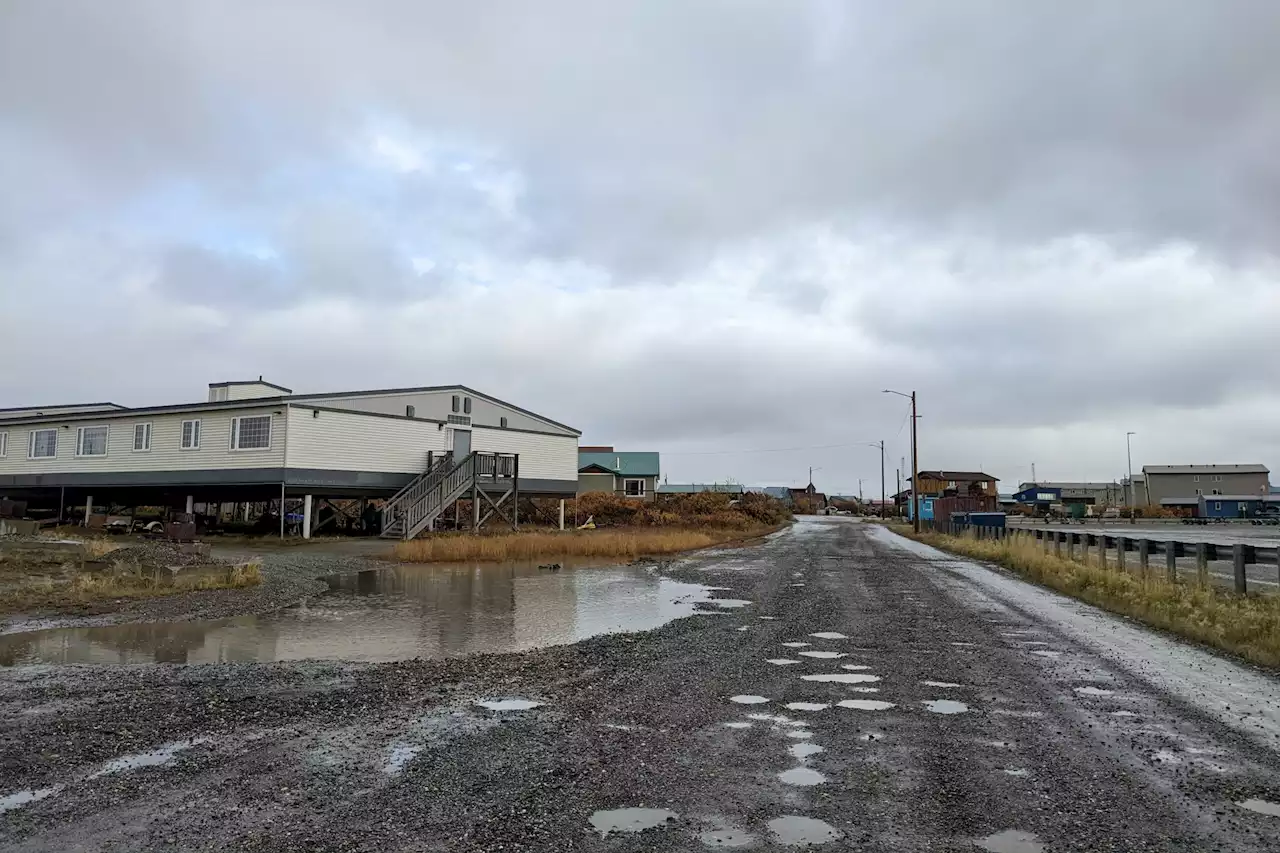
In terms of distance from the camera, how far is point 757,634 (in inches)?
421

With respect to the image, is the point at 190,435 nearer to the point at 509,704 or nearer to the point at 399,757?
the point at 509,704

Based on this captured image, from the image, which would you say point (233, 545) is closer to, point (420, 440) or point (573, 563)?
point (420, 440)

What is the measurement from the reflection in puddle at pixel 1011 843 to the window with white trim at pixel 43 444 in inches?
1687

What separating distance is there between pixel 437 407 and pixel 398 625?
1065 inches

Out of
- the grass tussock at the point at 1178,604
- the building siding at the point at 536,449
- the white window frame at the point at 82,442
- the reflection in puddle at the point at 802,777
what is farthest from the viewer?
the building siding at the point at 536,449

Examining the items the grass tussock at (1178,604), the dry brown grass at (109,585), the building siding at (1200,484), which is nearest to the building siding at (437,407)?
the dry brown grass at (109,585)


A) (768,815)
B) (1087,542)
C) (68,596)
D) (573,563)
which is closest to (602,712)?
(768,815)

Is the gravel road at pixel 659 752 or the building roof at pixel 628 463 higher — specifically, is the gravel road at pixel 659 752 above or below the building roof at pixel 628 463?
below

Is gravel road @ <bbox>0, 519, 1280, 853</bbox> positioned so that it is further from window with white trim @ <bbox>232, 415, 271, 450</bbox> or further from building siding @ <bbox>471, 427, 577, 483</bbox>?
building siding @ <bbox>471, 427, 577, 483</bbox>

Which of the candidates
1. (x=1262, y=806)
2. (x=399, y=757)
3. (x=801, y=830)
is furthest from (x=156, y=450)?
(x=1262, y=806)

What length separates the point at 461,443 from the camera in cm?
3866

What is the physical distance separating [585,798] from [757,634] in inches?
250

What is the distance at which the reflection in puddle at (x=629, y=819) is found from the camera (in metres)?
4.20

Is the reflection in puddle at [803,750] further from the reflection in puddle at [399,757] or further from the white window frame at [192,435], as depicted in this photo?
the white window frame at [192,435]
